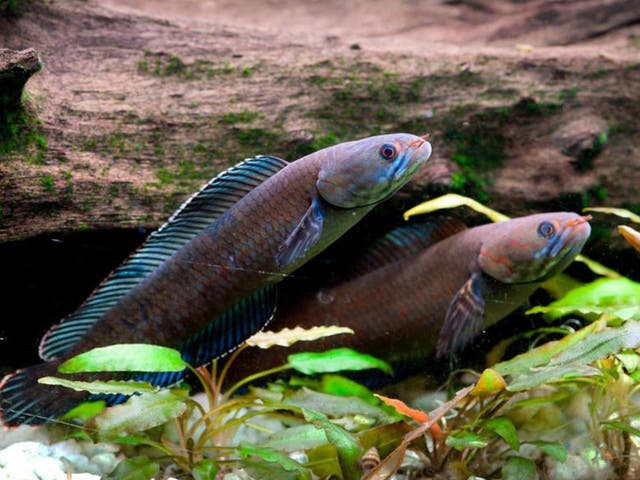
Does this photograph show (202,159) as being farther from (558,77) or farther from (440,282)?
(558,77)

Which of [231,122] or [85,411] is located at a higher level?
[231,122]

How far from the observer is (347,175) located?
8.45ft

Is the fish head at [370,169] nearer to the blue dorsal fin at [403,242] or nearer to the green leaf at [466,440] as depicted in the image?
the blue dorsal fin at [403,242]

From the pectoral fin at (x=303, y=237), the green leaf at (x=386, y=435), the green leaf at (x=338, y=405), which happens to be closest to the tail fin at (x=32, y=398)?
the green leaf at (x=338, y=405)

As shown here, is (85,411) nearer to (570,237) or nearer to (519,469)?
(519,469)

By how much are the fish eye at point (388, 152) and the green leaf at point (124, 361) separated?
110cm

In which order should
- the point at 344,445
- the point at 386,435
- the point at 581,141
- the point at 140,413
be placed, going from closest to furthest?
the point at 344,445
the point at 140,413
the point at 386,435
the point at 581,141

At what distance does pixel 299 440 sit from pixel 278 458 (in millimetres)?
237

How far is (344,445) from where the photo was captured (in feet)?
6.97

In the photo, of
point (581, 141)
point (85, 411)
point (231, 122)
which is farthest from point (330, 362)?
point (581, 141)

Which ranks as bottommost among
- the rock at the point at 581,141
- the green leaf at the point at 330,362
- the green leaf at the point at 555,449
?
the green leaf at the point at 555,449

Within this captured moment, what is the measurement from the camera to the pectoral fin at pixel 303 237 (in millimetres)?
2559

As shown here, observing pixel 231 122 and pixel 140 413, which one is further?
pixel 231 122

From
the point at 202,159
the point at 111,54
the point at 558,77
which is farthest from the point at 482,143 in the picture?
the point at 111,54
